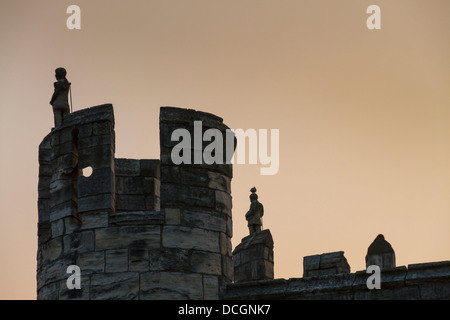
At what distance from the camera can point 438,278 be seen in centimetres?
1547

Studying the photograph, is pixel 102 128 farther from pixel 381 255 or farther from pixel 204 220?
pixel 381 255

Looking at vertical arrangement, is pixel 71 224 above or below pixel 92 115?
below

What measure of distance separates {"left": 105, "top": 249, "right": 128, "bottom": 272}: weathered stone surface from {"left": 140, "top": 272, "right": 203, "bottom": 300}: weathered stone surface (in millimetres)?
326

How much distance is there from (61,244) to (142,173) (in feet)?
9.71

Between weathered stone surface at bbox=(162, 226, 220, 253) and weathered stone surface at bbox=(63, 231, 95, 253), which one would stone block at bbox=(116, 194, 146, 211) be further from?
weathered stone surface at bbox=(162, 226, 220, 253)

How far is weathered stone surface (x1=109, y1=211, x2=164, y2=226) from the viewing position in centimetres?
1664

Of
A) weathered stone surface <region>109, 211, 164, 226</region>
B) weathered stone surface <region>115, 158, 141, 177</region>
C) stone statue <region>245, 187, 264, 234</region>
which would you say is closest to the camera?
weathered stone surface <region>109, 211, 164, 226</region>

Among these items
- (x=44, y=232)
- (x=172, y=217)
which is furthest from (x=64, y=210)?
(x=172, y=217)

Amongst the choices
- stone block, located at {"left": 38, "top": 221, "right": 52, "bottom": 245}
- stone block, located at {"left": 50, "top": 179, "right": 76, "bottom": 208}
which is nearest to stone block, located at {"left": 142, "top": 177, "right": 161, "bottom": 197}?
stone block, located at {"left": 38, "top": 221, "right": 52, "bottom": 245}

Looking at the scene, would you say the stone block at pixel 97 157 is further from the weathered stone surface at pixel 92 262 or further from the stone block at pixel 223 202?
the stone block at pixel 223 202

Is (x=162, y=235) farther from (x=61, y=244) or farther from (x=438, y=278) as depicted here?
(x=438, y=278)

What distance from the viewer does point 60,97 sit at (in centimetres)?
1827

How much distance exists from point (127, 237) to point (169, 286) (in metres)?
0.95
